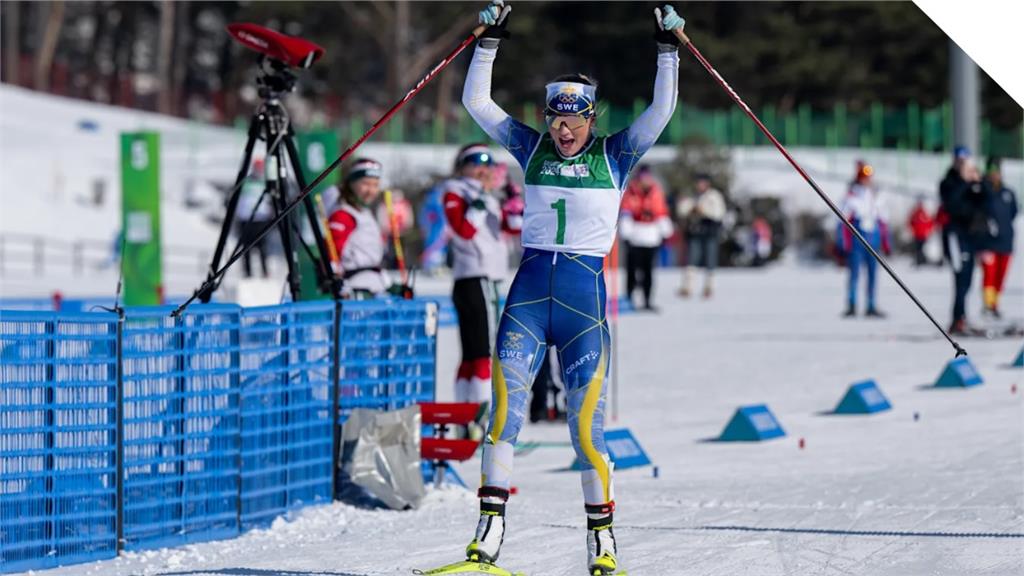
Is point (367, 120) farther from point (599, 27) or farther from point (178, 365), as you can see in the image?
point (178, 365)

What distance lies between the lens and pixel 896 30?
64.9 metres

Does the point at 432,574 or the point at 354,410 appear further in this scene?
the point at 354,410

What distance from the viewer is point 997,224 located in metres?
18.3

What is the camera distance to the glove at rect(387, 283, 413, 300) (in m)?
10.3

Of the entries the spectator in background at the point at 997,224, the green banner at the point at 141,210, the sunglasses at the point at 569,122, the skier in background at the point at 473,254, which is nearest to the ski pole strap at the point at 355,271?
the skier in background at the point at 473,254

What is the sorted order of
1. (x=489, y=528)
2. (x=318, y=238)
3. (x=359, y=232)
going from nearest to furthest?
1. (x=489, y=528)
2. (x=318, y=238)
3. (x=359, y=232)

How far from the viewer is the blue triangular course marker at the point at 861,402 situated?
13.4m

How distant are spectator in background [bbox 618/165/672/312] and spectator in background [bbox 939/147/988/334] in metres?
5.14

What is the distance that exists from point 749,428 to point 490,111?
493 cm

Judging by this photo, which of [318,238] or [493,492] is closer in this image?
[493,492]


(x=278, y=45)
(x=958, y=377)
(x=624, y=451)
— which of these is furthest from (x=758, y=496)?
(x=958, y=377)

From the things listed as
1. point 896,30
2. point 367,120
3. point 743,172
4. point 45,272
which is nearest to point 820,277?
point 45,272

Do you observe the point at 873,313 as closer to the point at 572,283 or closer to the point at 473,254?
the point at 473,254

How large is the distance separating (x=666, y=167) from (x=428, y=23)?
60.5 ft
